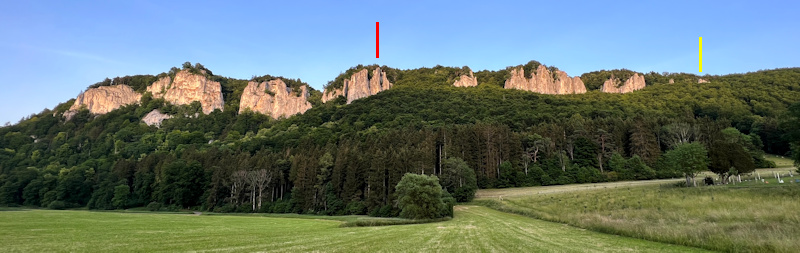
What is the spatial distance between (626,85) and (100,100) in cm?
23624

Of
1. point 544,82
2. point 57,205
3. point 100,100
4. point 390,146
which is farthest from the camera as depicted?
point 100,100

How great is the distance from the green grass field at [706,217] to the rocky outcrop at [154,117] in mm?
156874

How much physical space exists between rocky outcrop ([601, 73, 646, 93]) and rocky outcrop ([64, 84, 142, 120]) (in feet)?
727

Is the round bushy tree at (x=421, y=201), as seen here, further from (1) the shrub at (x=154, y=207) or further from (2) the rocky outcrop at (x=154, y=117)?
(2) the rocky outcrop at (x=154, y=117)

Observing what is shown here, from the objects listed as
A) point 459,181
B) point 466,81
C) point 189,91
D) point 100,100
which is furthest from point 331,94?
point 459,181

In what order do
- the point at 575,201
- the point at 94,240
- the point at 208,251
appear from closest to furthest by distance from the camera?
the point at 208,251 → the point at 94,240 → the point at 575,201

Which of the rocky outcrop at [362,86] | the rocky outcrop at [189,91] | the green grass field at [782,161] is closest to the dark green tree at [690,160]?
the green grass field at [782,161]

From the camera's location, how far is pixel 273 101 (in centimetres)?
16388

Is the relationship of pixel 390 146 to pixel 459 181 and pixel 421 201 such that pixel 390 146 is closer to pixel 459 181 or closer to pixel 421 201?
pixel 459 181

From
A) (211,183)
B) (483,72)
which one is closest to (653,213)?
(211,183)

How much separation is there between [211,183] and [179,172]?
A: 346 inches

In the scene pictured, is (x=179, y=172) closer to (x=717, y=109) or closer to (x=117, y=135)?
(x=117, y=135)

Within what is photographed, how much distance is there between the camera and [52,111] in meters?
163

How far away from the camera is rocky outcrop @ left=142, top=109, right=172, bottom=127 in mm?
145887
